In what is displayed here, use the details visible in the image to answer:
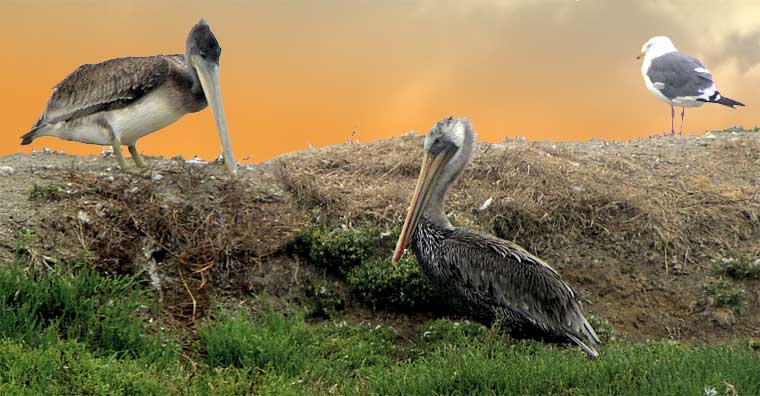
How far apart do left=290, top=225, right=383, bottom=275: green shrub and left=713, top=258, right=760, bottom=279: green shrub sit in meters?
4.00

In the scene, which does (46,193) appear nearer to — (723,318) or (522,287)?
(522,287)

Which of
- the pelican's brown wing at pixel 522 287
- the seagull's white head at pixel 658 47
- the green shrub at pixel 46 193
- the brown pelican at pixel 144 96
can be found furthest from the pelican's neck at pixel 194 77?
the seagull's white head at pixel 658 47

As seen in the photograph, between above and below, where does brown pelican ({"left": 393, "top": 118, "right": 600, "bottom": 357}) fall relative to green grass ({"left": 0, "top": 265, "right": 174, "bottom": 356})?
above

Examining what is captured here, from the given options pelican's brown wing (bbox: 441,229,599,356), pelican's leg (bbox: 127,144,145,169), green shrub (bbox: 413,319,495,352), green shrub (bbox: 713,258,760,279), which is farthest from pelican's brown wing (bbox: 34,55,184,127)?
green shrub (bbox: 713,258,760,279)

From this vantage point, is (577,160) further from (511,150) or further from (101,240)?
(101,240)

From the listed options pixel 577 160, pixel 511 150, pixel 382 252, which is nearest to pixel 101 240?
pixel 382 252

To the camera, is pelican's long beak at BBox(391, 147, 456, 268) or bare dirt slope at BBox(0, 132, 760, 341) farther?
bare dirt slope at BBox(0, 132, 760, 341)

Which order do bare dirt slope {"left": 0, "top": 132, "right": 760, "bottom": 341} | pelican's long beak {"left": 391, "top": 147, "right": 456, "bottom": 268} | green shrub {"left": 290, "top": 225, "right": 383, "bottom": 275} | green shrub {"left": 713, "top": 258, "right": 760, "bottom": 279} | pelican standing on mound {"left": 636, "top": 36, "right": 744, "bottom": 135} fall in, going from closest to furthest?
pelican's long beak {"left": 391, "top": 147, "right": 456, "bottom": 268}
bare dirt slope {"left": 0, "top": 132, "right": 760, "bottom": 341}
green shrub {"left": 290, "top": 225, "right": 383, "bottom": 275}
green shrub {"left": 713, "top": 258, "right": 760, "bottom": 279}
pelican standing on mound {"left": 636, "top": 36, "right": 744, "bottom": 135}

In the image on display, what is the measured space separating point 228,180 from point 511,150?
3954 millimetres

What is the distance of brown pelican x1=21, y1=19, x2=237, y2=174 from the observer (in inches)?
349

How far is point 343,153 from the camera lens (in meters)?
11.2

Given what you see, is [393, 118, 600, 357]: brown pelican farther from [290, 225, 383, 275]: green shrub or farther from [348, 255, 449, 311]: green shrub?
[290, 225, 383, 275]: green shrub

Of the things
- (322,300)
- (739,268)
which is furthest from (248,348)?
(739,268)

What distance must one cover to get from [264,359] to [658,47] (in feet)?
43.0
